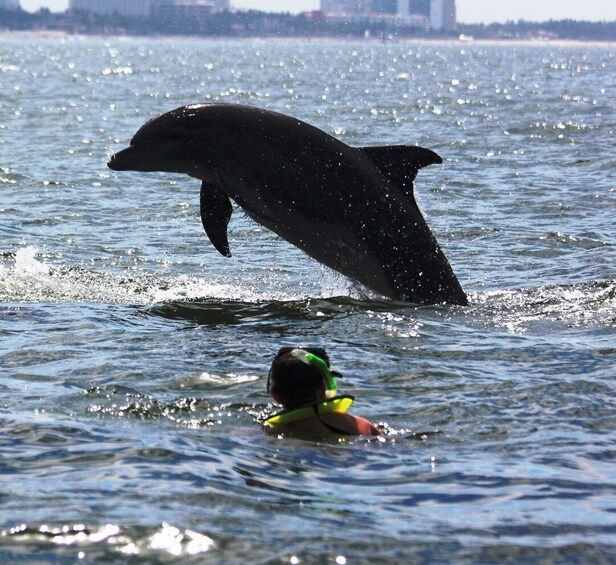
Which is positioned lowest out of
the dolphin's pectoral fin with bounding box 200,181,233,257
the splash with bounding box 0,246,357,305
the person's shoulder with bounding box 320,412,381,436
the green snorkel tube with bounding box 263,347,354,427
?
the splash with bounding box 0,246,357,305

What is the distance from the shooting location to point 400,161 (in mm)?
11273

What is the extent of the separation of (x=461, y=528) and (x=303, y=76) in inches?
2935

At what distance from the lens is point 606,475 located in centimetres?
696

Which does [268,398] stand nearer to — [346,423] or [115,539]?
[346,423]

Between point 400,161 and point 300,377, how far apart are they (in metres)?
4.53

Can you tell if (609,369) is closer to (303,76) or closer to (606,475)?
(606,475)

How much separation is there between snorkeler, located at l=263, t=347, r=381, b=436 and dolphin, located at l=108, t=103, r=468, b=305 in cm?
413

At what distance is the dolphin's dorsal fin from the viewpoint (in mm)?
11148

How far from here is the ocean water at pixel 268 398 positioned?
5.97 meters

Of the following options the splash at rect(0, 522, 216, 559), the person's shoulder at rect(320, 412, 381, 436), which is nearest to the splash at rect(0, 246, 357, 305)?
the person's shoulder at rect(320, 412, 381, 436)

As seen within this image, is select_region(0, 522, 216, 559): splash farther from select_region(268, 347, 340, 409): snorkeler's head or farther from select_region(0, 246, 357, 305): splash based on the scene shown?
select_region(0, 246, 357, 305): splash

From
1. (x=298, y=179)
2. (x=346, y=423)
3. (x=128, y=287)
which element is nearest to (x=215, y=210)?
(x=298, y=179)

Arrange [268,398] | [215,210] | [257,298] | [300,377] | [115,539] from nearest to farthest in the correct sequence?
[115,539] → [300,377] → [268,398] → [215,210] → [257,298]

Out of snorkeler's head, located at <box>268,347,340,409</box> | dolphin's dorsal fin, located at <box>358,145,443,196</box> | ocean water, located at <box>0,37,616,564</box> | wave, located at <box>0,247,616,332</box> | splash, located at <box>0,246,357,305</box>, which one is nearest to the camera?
ocean water, located at <box>0,37,616,564</box>
